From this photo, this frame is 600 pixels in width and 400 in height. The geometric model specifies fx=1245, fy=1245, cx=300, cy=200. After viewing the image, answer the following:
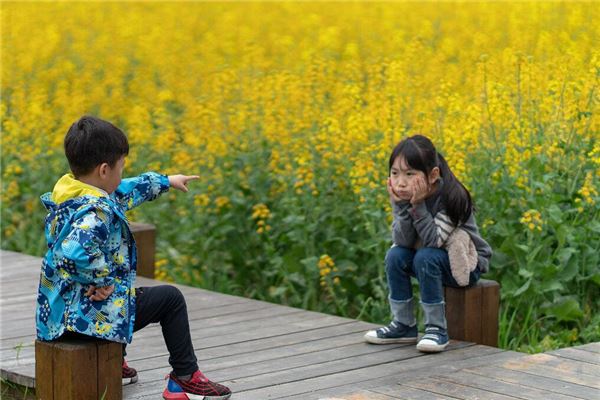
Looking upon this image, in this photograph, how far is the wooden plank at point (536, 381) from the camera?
14.2ft

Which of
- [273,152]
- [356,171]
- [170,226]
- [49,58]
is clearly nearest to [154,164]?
[170,226]

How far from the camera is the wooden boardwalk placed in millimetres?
4414

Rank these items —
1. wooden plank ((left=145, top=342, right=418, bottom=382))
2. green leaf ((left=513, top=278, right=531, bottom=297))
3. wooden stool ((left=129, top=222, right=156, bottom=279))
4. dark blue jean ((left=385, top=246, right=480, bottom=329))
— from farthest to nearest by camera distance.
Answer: wooden stool ((left=129, top=222, right=156, bottom=279))
green leaf ((left=513, top=278, right=531, bottom=297))
dark blue jean ((left=385, top=246, right=480, bottom=329))
wooden plank ((left=145, top=342, right=418, bottom=382))

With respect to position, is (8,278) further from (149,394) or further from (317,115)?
(149,394)

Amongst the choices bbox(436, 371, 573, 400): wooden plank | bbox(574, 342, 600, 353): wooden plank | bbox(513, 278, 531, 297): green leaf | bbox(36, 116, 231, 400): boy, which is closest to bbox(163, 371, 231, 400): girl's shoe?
bbox(36, 116, 231, 400): boy

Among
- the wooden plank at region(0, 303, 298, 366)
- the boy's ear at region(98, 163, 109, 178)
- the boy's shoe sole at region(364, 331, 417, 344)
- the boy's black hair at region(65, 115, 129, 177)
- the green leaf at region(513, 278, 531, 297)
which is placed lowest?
the wooden plank at region(0, 303, 298, 366)

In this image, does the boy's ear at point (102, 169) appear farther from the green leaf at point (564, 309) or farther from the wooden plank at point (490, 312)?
the green leaf at point (564, 309)

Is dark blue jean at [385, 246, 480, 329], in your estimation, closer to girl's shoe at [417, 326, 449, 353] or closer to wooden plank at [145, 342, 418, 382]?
girl's shoe at [417, 326, 449, 353]

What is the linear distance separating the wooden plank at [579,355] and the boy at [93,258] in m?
1.52

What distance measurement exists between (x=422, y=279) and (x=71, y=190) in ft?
5.15

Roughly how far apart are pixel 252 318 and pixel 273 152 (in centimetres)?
127

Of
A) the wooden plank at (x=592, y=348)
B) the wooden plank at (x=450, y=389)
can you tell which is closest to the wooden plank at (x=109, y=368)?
the wooden plank at (x=450, y=389)

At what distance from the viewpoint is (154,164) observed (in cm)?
739

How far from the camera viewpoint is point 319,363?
16.1 ft
